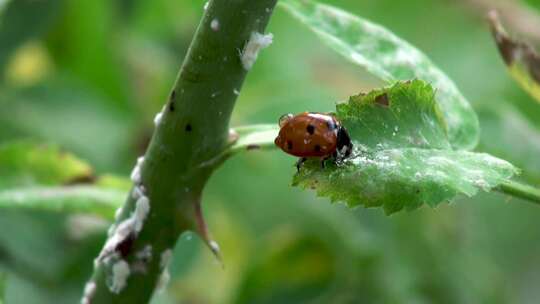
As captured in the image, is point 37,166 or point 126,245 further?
point 37,166

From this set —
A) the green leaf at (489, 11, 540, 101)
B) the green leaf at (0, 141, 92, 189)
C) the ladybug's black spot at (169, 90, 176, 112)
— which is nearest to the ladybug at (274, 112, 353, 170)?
the ladybug's black spot at (169, 90, 176, 112)

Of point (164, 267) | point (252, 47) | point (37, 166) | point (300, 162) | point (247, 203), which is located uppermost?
point (252, 47)

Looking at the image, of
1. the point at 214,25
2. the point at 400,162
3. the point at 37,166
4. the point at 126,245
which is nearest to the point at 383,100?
the point at 400,162

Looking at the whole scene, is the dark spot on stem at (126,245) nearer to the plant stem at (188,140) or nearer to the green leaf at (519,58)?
the plant stem at (188,140)

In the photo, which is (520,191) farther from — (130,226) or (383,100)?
(130,226)

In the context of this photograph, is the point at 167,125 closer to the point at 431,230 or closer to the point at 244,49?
the point at 244,49

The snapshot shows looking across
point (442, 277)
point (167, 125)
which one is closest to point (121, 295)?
point (167, 125)

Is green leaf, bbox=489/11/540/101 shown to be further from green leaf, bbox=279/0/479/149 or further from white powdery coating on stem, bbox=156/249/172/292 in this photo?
white powdery coating on stem, bbox=156/249/172/292
